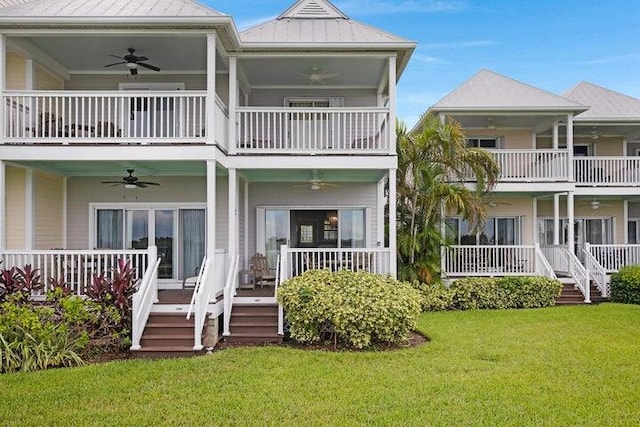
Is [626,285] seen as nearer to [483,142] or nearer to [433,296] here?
[433,296]

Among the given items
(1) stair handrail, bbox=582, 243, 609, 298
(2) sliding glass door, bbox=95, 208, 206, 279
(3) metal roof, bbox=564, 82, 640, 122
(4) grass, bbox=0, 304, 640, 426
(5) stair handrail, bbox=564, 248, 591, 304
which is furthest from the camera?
(3) metal roof, bbox=564, 82, 640, 122

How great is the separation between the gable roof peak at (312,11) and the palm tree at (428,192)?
3894 mm

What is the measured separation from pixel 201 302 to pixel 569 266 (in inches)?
519

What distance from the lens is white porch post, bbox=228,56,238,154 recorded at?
1259 centimetres

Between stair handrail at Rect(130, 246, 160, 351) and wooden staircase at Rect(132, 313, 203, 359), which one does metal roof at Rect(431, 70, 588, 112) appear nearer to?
stair handrail at Rect(130, 246, 160, 351)

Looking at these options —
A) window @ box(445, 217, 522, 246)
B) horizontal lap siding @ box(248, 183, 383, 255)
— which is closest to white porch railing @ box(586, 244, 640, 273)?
window @ box(445, 217, 522, 246)

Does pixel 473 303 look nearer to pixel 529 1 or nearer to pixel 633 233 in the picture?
pixel 633 233

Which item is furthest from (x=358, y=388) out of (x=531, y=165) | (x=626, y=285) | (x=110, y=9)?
(x=531, y=165)

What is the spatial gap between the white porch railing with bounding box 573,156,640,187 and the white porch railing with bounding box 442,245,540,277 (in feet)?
13.0

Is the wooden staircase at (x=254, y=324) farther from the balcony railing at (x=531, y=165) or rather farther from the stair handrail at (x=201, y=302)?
the balcony railing at (x=531, y=165)

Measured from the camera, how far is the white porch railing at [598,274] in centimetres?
1798

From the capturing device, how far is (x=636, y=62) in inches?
1041

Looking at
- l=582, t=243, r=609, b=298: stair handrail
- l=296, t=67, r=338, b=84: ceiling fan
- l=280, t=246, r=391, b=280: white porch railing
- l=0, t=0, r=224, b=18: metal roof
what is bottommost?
l=582, t=243, r=609, b=298: stair handrail

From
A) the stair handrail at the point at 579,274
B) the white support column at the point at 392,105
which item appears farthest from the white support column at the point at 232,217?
the stair handrail at the point at 579,274
